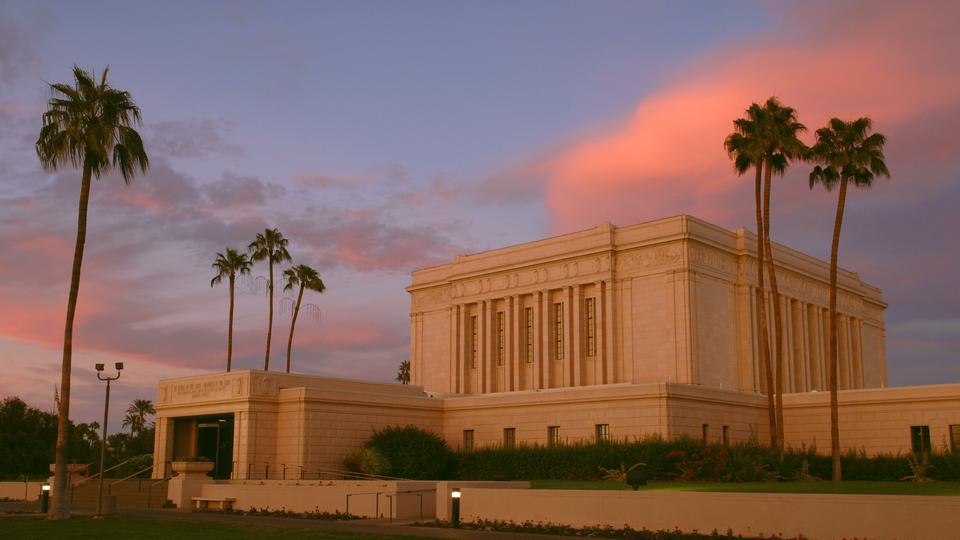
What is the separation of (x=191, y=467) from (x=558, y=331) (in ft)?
90.7

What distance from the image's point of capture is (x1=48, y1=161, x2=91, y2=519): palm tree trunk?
3062cm

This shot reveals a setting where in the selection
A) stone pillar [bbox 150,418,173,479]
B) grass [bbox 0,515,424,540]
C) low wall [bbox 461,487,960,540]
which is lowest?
grass [bbox 0,515,424,540]

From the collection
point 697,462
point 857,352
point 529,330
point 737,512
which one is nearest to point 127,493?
point 697,462

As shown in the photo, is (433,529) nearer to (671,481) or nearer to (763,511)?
(763,511)

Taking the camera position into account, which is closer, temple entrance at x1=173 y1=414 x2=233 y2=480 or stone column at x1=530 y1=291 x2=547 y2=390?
temple entrance at x1=173 y1=414 x2=233 y2=480

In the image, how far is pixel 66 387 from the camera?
31578mm

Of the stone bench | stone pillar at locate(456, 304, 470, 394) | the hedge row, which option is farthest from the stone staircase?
stone pillar at locate(456, 304, 470, 394)

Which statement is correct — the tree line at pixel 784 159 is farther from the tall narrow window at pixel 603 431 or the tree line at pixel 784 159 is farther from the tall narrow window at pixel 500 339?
the tall narrow window at pixel 500 339

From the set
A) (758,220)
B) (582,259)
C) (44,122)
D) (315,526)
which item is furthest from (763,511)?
(582,259)

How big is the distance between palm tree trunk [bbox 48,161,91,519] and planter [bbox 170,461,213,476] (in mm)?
5685

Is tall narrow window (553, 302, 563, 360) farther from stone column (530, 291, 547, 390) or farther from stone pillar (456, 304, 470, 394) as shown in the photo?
stone pillar (456, 304, 470, 394)

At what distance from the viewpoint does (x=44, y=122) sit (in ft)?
108

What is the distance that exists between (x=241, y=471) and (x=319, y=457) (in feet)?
11.2

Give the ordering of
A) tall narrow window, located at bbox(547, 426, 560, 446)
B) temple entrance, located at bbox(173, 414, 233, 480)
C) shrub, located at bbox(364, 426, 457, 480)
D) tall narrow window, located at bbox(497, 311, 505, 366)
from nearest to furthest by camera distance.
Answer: shrub, located at bbox(364, 426, 457, 480), tall narrow window, located at bbox(547, 426, 560, 446), temple entrance, located at bbox(173, 414, 233, 480), tall narrow window, located at bbox(497, 311, 505, 366)
